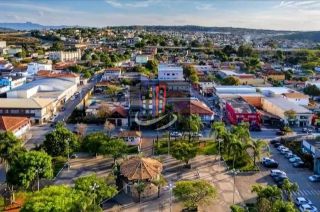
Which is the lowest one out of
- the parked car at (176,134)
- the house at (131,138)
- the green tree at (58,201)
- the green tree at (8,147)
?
the parked car at (176,134)

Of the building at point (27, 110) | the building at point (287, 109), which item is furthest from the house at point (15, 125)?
the building at point (287, 109)

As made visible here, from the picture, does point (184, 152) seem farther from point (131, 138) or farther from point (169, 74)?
point (169, 74)

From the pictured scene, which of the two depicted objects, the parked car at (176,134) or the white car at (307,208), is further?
the parked car at (176,134)

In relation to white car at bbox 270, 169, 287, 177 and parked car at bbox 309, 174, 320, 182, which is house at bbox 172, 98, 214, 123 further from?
parked car at bbox 309, 174, 320, 182

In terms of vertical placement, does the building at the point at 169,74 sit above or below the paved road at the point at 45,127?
above

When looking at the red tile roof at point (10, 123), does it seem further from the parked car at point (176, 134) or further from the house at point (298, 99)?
the house at point (298, 99)

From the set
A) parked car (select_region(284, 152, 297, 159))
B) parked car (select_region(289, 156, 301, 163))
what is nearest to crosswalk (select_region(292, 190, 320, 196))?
parked car (select_region(289, 156, 301, 163))

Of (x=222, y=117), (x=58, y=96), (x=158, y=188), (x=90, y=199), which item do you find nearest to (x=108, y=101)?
(x=58, y=96)

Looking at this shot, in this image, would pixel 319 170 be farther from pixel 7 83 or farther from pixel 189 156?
pixel 7 83

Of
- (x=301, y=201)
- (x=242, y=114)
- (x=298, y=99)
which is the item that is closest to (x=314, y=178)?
(x=301, y=201)
